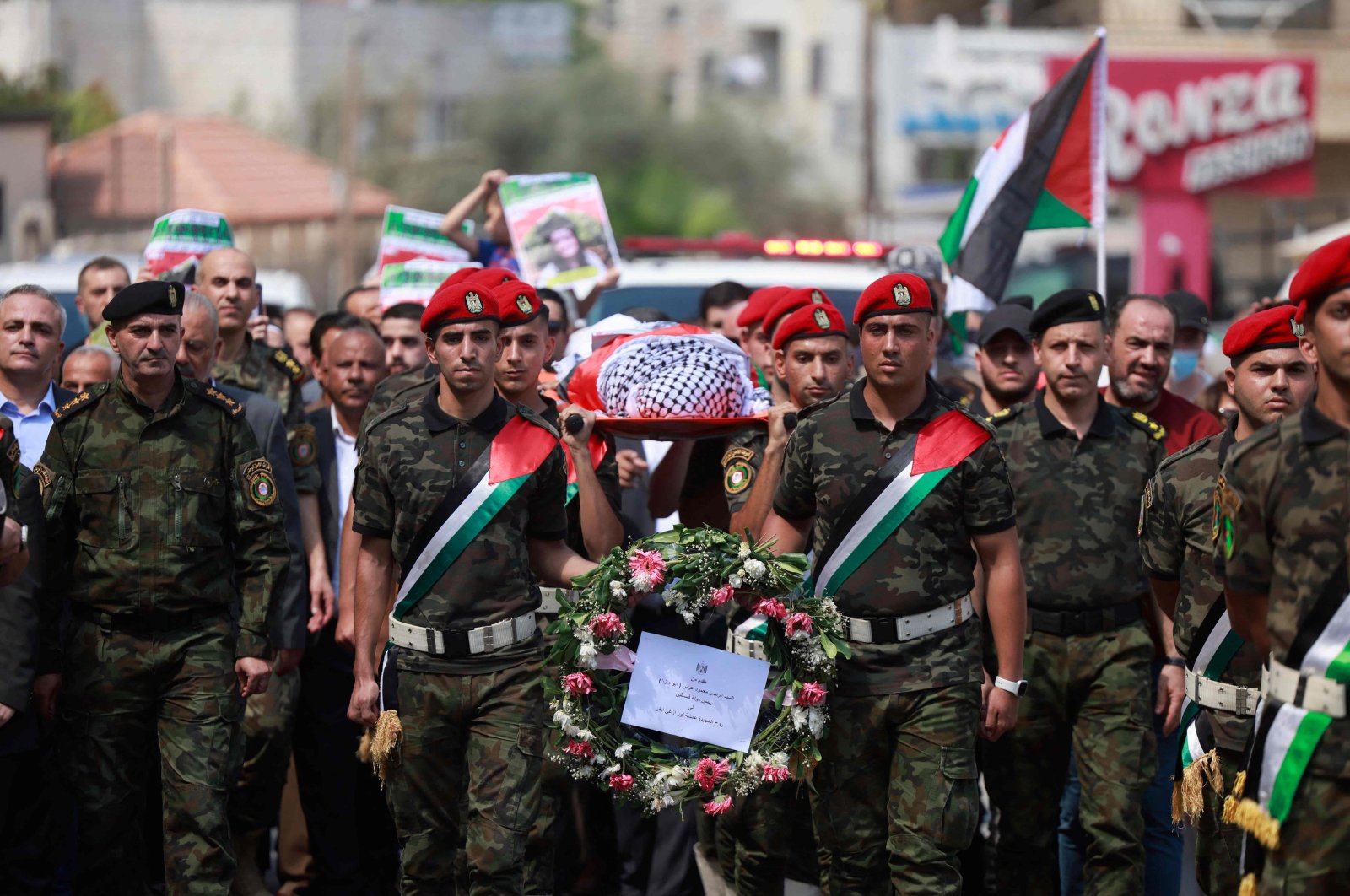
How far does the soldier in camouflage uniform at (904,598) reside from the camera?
6305mm


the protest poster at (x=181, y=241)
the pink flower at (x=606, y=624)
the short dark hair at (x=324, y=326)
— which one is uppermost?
the protest poster at (x=181, y=241)

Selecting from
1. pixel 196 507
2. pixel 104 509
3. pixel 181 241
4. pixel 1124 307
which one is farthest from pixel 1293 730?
pixel 181 241

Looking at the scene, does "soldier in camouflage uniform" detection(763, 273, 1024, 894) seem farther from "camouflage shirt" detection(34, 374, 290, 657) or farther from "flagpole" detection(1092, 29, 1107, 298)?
"flagpole" detection(1092, 29, 1107, 298)

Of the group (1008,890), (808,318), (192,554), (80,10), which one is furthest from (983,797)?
(80,10)

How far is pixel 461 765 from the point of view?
260 inches

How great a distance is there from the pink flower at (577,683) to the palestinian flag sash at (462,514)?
585 millimetres

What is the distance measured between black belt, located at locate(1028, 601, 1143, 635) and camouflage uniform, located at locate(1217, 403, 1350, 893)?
2.31m

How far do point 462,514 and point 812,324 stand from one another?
66.0 inches

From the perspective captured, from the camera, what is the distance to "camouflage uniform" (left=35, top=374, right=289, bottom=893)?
669 cm

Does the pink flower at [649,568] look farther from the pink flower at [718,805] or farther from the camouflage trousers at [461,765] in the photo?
the pink flower at [718,805]

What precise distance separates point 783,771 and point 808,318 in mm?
1905

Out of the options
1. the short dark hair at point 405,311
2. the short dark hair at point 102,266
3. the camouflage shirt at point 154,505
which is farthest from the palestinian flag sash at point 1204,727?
the short dark hair at point 102,266

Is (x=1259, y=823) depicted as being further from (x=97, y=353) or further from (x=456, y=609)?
(x=97, y=353)

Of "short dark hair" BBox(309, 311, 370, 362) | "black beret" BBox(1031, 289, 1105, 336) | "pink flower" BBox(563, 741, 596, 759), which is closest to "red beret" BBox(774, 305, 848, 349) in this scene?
"black beret" BBox(1031, 289, 1105, 336)
